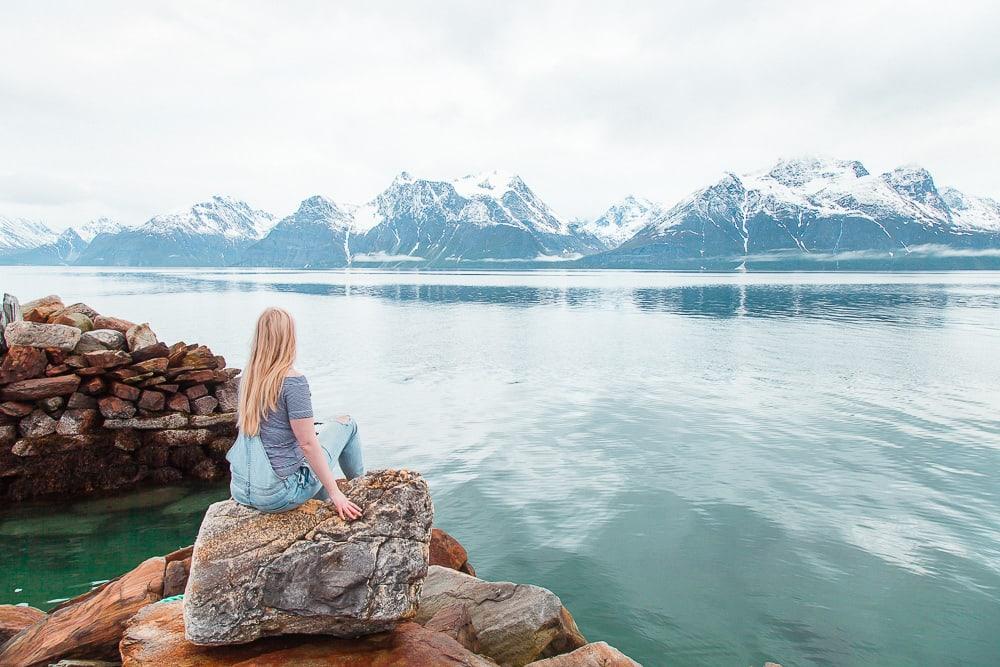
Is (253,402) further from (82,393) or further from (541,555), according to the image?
(82,393)

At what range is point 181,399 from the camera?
21156 millimetres

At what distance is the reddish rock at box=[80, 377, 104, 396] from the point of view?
781 inches

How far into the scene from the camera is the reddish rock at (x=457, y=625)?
30.1ft

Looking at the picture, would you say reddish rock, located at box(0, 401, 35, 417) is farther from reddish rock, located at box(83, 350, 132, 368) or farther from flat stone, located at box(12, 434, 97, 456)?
reddish rock, located at box(83, 350, 132, 368)

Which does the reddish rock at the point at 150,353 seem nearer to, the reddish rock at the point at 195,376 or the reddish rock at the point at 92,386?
the reddish rock at the point at 195,376

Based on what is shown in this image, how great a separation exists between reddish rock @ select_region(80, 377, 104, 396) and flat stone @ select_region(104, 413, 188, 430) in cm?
99

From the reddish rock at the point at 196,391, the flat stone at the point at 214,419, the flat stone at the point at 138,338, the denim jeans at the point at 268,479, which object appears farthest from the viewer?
the reddish rock at the point at 196,391

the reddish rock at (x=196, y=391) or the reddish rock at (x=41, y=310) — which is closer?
the reddish rock at (x=41, y=310)

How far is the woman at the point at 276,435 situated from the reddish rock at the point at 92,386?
51.0ft

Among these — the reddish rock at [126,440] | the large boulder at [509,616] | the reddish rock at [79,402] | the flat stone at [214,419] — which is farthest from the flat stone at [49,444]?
the large boulder at [509,616]

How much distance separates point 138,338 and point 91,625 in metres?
14.3

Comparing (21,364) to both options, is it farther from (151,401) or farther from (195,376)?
(195,376)

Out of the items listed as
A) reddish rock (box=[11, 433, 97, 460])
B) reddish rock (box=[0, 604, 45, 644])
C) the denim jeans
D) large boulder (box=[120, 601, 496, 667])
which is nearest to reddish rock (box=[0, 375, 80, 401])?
reddish rock (box=[11, 433, 97, 460])

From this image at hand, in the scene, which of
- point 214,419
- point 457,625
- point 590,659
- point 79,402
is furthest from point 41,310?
point 590,659
